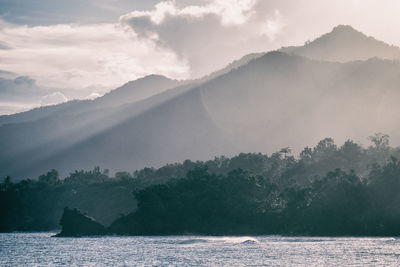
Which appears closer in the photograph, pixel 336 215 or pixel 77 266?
pixel 77 266

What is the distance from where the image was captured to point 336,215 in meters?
191

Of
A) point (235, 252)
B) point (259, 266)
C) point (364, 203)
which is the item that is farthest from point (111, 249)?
point (364, 203)

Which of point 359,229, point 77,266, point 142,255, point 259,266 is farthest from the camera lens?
point 359,229

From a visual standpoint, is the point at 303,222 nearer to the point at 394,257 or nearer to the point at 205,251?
the point at 205,251

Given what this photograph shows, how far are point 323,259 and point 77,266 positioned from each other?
47.0 metres

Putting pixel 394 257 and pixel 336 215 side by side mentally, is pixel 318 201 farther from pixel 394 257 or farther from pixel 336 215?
pixel 394 257

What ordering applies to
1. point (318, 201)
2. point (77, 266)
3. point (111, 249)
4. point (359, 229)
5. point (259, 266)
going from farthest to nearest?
point (318, 201), point (359, 229), point (111, 249), point (77, 266), point (259, 266)

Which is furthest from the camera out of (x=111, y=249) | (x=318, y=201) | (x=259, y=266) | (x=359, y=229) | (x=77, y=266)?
(x=318, y=201)

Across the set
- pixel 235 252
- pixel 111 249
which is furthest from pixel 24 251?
pixel 235 252

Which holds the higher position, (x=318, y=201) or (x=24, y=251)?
(x=318, y=201)

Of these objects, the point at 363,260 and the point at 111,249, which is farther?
the point at 111,249

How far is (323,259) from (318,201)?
86.5 m

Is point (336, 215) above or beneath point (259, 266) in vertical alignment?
above

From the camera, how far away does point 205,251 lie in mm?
140250
